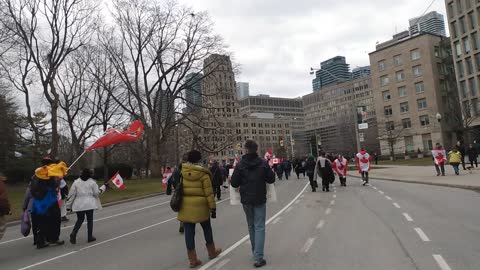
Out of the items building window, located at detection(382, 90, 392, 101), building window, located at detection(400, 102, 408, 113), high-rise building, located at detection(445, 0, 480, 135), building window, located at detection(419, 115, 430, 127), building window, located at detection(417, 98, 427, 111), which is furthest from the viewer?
building window, located at detection(382, 90, 392, 101)

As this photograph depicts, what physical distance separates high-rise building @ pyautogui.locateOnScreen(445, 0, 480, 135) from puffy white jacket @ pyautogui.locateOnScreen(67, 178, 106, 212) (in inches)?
2403

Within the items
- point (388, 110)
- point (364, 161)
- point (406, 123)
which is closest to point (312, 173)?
point (364, 161)

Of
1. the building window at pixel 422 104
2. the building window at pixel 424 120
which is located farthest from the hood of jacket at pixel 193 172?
the building window at pixel 422 104

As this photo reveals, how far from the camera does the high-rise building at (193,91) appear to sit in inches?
1859

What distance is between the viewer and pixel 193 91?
1907 inches

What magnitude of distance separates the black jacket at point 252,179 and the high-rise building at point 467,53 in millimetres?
61907

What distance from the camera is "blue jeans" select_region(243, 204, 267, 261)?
679 cm

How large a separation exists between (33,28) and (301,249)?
34.5m

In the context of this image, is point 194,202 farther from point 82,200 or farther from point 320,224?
point 320,224

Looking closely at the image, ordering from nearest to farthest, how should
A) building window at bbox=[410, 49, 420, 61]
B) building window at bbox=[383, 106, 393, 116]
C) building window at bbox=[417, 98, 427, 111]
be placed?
building window at bbox=[417, 98, 427, 111] < building window at bbox=[410, 49, 420, 61] < building window at bbox=[383, 106, 393, 116]

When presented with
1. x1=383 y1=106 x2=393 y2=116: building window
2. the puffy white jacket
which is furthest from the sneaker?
x1=383 y1=106 x2=393 y2=116: building window

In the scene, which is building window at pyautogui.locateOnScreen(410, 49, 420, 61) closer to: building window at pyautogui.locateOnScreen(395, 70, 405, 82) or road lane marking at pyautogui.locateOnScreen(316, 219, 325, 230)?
building window at pyautogui.locateOnScreen(395, 70, 405, 82)

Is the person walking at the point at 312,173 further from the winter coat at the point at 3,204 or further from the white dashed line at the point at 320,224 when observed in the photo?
the winter coat at the point at 3,204

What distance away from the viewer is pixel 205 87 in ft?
161
